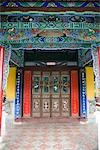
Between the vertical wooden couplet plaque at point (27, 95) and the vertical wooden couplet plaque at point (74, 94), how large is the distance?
1716mm

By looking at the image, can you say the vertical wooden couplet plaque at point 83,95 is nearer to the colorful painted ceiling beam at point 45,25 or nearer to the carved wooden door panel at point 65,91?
the carved wooden door panel at point 65,91

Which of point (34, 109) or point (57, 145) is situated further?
point (34, 109)

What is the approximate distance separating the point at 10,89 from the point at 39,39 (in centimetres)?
443

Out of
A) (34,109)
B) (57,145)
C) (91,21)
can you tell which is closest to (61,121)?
(34,109)

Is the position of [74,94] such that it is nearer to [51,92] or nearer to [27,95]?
[51,92]

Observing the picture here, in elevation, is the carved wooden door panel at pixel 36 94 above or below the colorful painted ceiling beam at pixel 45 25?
below

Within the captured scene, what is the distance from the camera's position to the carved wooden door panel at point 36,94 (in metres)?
9.62

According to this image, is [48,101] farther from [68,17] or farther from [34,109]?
[68,17]

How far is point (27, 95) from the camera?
9.70 m

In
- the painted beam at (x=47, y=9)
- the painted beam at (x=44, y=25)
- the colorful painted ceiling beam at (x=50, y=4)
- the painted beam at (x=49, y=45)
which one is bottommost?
the painted beam at (x=49, y=45)

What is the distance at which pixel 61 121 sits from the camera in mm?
9375

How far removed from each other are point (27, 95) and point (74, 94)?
189 centimetres

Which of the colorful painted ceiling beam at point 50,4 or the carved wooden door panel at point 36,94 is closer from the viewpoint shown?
the colorful painted ceiling beam at point 50,4

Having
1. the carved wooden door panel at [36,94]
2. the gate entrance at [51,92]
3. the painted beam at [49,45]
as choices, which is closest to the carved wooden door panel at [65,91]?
the gate entrance at [51,92]
